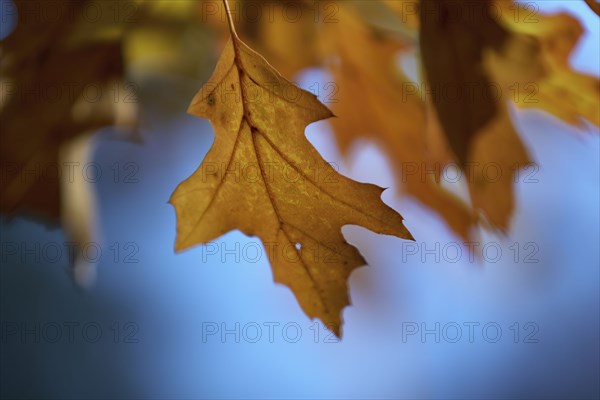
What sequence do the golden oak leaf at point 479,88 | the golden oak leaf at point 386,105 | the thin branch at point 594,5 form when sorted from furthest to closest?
the golden oak leaf at point 386,105 < the golden oak leaf at point 479,88 < the thin branch at point 594,5

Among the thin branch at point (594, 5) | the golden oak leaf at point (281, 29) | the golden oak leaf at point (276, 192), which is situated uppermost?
the golden oak leaf at point (281, 29)

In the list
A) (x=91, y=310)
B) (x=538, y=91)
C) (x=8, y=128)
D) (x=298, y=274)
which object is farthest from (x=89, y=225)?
(x=91, y=310)

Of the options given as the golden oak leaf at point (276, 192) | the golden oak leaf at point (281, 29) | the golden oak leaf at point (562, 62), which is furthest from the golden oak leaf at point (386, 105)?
the golden oak leaf at point (276, 192)

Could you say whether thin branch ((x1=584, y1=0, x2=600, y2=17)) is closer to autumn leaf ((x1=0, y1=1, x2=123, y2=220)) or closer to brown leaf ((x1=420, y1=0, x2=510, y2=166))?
brown leaf ((x1=420, y1=0, x2=510, y2=166))

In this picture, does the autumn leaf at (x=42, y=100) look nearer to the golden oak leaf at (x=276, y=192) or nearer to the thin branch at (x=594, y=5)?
the golden oak leaf at (x=276, y=192)

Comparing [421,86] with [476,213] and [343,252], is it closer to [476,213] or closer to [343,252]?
[476,213]
